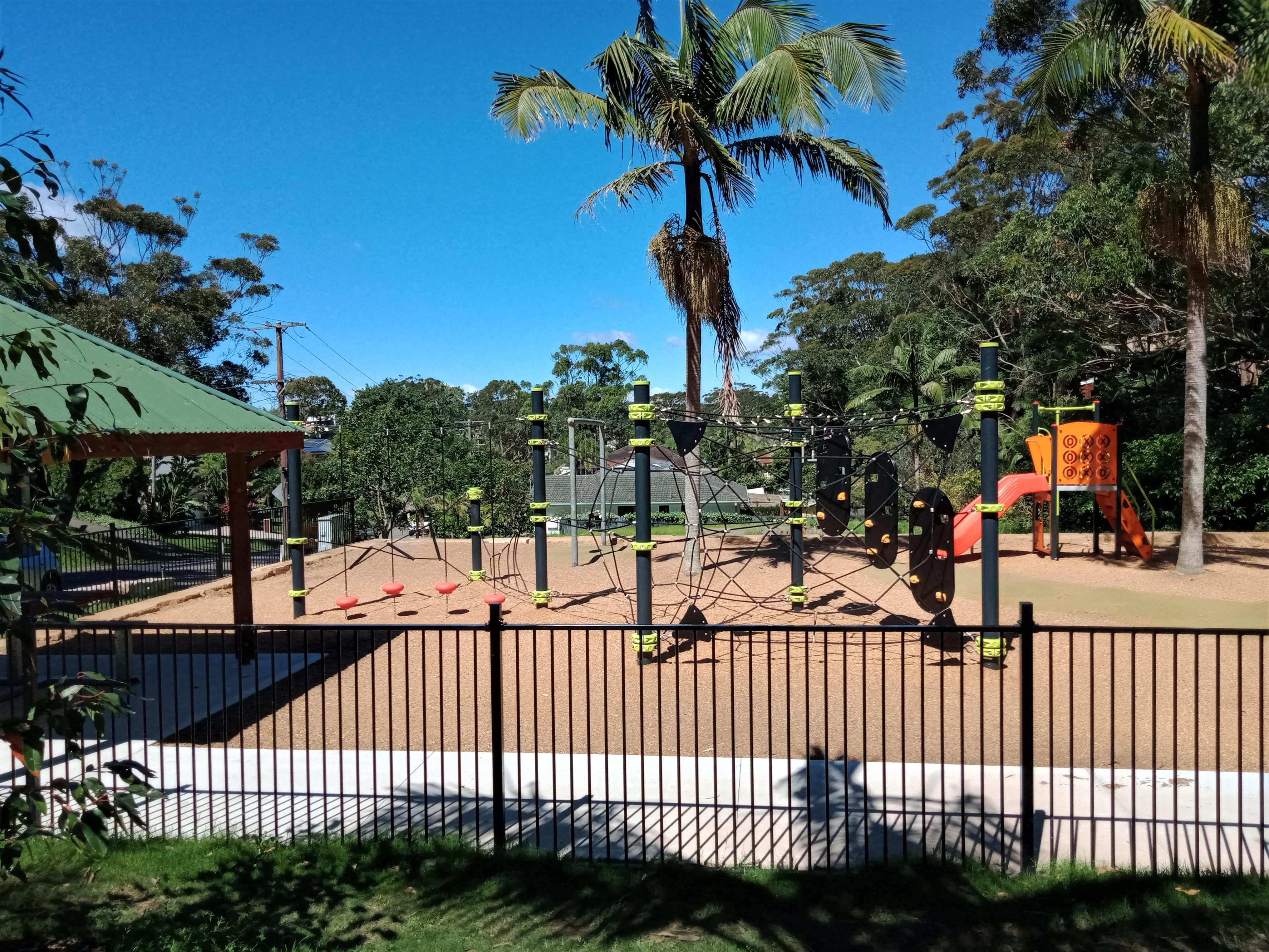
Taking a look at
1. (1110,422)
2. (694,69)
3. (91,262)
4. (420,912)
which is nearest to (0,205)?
(420,912)

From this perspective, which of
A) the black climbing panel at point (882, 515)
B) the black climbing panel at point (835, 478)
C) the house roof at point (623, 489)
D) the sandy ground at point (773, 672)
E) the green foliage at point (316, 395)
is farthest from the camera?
the green foliage at point (316, 395)

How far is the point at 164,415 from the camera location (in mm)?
7207

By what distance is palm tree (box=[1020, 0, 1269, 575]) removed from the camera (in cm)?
1250

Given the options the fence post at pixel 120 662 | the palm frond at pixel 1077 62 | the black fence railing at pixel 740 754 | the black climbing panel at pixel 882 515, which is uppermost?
the palm frond at pixel 1077 62

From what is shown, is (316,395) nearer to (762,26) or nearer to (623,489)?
(623,489)

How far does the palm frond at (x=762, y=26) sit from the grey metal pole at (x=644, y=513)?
7129mm

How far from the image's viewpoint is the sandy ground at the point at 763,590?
11117 mm

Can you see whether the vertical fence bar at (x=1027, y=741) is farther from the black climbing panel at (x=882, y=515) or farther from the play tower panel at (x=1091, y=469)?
the play tower panel at (x=1091, y=469)

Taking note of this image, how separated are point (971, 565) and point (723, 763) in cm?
1118

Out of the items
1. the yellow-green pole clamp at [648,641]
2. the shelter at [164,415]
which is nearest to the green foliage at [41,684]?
the shelter at [164,415]

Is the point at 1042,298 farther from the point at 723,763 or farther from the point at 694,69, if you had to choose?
the point at 723,763

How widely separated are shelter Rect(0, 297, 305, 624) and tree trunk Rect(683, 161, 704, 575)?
6.27 meters

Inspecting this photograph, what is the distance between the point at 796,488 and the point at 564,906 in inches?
314

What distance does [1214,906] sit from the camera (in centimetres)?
373
